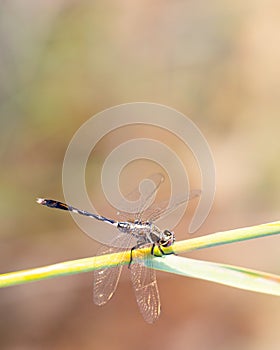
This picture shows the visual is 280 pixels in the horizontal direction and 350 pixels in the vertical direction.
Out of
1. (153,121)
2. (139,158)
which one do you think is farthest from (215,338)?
(153,121)

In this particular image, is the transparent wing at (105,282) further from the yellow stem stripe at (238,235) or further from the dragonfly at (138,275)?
the yellow stem stripe at (238,235)

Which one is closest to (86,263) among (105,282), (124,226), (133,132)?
(105,282)

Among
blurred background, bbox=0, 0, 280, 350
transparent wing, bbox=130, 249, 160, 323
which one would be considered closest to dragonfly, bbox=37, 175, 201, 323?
transparent wing, bbox=130, 249, 160, 323

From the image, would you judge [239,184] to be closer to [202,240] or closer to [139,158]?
[139,158]

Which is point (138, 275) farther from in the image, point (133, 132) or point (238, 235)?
point (133, 132)

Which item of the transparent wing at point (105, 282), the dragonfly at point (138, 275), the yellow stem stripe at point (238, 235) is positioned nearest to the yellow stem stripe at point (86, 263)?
the yellow stem stripe at point (238, 235)

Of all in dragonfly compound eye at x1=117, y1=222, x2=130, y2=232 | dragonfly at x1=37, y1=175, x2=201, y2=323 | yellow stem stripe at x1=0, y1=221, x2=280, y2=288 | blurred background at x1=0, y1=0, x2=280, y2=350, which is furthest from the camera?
blurred background at x1=0, y1=0, x2=280, y2=350

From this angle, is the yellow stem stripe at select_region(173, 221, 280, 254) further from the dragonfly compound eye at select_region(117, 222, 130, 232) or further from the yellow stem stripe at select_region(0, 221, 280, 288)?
the dragonfly compound eye at select_region(117, 222, 130, 232)
